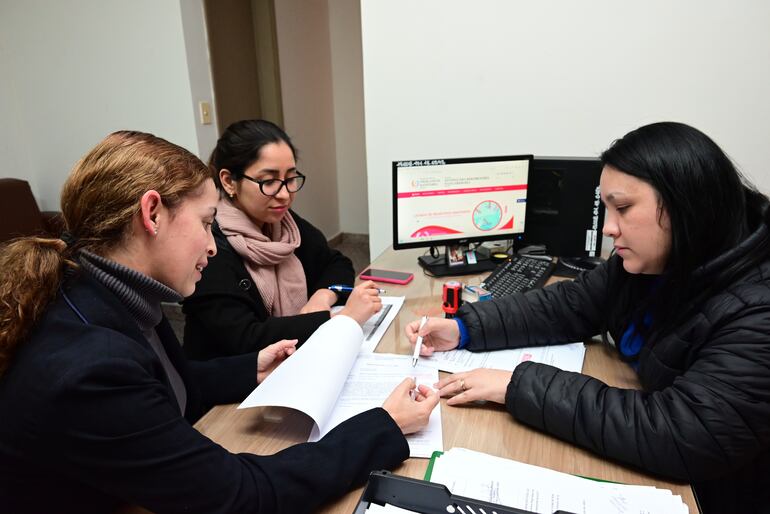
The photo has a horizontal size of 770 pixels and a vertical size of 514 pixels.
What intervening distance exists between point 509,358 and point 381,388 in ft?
1.08

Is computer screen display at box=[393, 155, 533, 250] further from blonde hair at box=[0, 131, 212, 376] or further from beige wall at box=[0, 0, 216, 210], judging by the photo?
beige wall at box=[0, 0, 216, 210]

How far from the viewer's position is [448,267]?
1785mm

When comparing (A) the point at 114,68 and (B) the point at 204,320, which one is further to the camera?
(A) the point at 114,68

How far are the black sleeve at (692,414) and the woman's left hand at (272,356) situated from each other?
543 mm

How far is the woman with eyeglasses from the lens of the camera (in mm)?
1262

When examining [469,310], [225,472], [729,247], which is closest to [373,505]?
[225,472]

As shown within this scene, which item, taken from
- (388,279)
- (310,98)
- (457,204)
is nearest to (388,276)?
(388,279)

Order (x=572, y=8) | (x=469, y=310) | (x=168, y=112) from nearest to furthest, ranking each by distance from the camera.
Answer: (x=469, y=310) < (x=572, y=8) < (x=168, y=112)

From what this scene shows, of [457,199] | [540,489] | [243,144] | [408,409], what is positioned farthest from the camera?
[457,199]

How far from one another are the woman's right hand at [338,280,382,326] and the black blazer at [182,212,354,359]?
83 mm

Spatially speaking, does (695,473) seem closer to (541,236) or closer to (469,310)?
A: (469,310)

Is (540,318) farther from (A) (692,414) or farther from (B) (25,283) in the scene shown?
(B) (25,283)

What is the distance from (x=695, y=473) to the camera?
747 mm

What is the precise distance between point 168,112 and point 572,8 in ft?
6.85
